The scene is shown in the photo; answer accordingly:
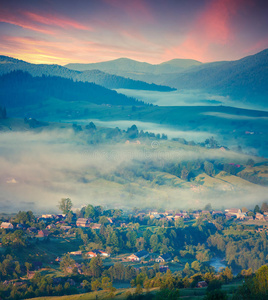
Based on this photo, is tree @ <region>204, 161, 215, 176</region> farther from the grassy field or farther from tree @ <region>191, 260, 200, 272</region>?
the grassy field

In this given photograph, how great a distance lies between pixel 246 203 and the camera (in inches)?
5891

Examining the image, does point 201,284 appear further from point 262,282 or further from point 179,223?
point 179,223

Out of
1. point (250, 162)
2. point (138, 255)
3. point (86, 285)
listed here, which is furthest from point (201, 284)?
point (250, 162)

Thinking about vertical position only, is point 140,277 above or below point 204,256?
above

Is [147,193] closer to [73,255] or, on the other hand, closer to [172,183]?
[172,183]

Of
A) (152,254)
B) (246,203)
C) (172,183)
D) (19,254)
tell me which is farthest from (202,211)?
(19,254)

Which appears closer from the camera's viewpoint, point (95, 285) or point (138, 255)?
point (95, 285)

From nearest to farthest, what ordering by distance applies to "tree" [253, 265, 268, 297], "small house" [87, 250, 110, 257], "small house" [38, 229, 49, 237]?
"tree" [253, 265, 268, 297], "small house" [87, 250, 110, 257], "small house" [38, 229, 49, 237]

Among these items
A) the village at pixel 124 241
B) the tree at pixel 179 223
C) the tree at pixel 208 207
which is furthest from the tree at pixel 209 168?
the tree at pixel 179 223

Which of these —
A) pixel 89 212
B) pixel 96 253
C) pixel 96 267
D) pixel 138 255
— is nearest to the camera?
pixel 96 267

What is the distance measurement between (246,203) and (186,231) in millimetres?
46273

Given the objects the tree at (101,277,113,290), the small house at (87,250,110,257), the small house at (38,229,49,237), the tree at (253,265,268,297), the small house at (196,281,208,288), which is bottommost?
the small house at (87,250,110,257)

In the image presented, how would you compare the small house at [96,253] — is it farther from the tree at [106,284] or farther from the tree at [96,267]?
the tree at [106,284]

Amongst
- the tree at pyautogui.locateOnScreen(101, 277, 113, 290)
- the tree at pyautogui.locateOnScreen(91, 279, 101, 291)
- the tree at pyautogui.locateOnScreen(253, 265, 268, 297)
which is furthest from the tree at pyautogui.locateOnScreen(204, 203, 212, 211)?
the tree at pyautogui.locateOnScreen(253, 265, 268, 297)
